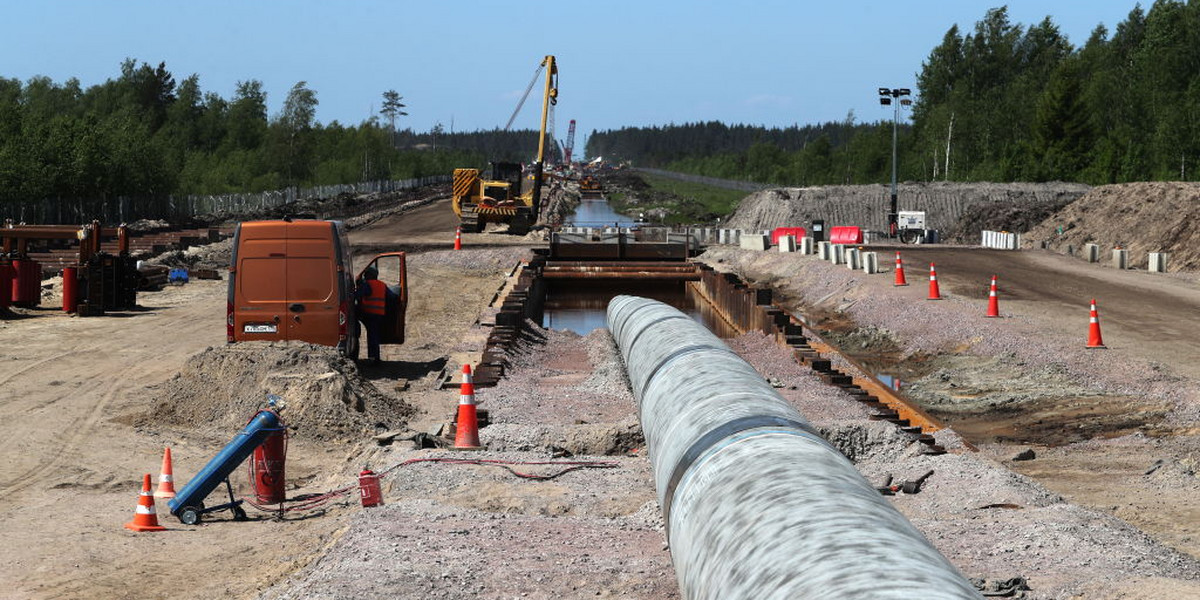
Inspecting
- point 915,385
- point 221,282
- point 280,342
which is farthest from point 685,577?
point 221,282

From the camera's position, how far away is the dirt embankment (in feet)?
249

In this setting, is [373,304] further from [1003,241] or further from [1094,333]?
[1003,241]

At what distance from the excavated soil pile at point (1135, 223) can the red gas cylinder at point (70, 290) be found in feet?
106

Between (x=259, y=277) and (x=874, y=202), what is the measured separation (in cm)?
6341

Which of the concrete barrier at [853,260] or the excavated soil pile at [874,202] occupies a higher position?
the excavated soil pile at [874,202]

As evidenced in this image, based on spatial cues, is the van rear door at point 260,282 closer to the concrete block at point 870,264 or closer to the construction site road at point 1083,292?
the construction site road at point 1083,292

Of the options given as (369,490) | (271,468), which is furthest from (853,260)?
(369,490)

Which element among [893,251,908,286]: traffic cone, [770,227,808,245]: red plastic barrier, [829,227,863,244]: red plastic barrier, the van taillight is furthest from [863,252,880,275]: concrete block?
the van taillight

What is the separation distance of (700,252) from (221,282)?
1963 cm

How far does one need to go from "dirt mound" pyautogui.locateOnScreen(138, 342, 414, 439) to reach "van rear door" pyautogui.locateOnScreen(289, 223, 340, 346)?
5.03 feet

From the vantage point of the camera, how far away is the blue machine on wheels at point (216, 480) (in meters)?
11.5

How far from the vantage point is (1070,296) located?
33438mm

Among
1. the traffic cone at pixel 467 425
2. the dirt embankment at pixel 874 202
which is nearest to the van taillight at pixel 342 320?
the traffic cone at pixel 467 425

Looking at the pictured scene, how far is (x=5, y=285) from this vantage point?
2845cm
